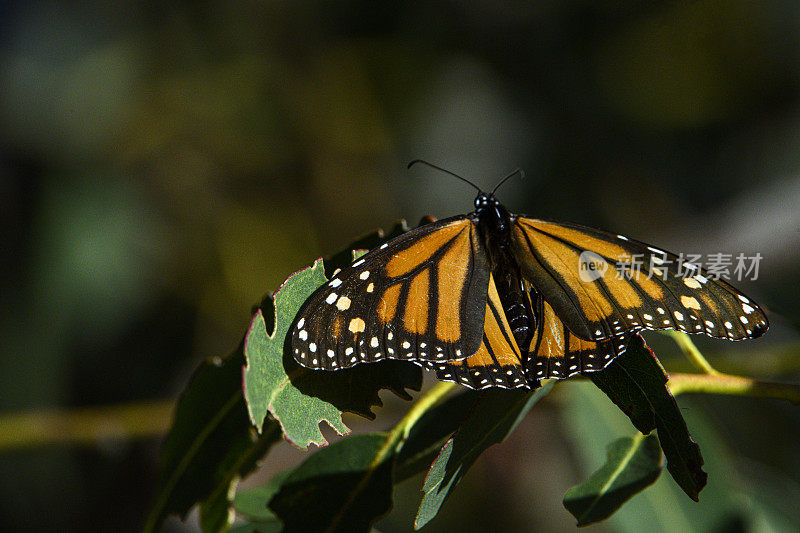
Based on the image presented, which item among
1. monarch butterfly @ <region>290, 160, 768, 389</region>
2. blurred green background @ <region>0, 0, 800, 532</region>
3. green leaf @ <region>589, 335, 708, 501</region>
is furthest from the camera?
blurred green background @ <region>0, 0, 800, 532</region>

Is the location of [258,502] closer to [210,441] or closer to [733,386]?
[210,441]

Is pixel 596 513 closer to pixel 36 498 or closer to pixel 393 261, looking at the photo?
pixel 393 261

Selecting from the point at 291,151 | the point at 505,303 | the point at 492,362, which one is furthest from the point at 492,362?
the point at 291,151

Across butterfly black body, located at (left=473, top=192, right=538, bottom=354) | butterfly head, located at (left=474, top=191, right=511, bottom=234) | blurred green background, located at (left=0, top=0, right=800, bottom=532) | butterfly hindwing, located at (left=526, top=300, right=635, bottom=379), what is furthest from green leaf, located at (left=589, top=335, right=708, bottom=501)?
blurred green background, located at (left=0, top=0, right=800, bottom=532)

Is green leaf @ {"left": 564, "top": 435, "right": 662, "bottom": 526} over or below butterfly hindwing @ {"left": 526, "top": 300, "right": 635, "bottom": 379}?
below

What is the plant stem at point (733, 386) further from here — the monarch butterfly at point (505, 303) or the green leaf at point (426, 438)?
the green leaf at point (426, 438)

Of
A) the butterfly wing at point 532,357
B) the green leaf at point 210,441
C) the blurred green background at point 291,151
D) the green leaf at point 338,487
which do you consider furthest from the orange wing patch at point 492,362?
the blurred green background at point 291,151

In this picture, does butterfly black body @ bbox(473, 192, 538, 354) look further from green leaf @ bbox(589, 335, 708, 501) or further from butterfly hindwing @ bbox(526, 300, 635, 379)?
green leaf @ bbox(589, 335, 708, 501)
